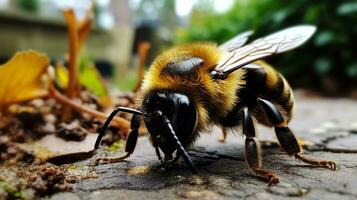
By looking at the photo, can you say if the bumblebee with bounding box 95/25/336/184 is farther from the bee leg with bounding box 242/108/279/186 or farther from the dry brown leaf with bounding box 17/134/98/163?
the dry brown leaf with bounding box 17/134/98/163

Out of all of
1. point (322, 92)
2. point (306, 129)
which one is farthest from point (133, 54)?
point (306, 129)

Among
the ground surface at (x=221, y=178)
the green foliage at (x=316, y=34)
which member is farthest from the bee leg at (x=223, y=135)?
the green foliage at (x=316, y=34)

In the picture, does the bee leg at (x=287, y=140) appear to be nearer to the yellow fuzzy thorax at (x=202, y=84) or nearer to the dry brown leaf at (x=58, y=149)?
the yellow fuzzy thorax at (x=202, y=84)

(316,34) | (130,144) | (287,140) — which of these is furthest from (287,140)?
(316,34)

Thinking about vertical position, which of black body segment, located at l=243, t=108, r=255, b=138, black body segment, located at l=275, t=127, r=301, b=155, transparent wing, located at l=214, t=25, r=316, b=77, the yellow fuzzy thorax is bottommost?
black body segment, located at l=275, t=127, r=301, b=155

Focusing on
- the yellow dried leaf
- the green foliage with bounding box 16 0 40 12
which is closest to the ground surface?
the yellow dried leaf

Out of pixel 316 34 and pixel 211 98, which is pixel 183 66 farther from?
pixel 316 34

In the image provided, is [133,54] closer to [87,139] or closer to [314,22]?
[314,22]
